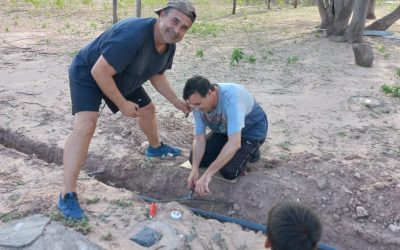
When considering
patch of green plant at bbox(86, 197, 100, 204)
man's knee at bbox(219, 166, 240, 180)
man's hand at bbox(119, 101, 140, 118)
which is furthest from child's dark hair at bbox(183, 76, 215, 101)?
patch of green plant at bbox(86, 197, 100, 204)

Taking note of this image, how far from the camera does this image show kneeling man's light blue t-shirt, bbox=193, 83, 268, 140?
3.25m

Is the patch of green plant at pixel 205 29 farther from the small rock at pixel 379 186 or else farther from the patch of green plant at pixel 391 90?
the small rock at pixel 379 186

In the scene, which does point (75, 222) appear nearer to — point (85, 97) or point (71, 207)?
point (71, 207)

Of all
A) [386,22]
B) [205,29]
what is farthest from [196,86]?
[386,22]

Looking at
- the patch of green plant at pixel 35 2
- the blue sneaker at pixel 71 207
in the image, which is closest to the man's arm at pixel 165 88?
the blue sneaker at pixel 71 207

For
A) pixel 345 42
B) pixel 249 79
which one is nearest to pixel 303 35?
pixel 345 42

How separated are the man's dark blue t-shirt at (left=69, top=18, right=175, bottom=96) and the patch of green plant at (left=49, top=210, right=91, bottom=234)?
90 centimetres

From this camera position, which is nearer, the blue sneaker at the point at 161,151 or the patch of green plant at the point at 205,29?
the blue sneaker at the point at 161,151

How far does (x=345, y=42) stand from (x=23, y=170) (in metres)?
6.99

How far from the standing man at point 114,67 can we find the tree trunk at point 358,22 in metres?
6.47

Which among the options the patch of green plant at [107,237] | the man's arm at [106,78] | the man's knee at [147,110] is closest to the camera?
the man's arm at [106,78]

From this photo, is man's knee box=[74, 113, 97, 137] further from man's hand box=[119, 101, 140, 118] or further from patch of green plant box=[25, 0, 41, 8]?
patch of green plant box=[25, 0, 41, 8]

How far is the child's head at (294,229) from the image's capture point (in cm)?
198

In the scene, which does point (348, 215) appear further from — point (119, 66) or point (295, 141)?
point (119, 66)
